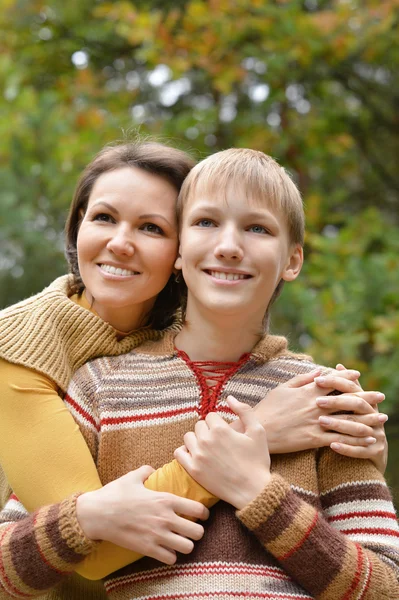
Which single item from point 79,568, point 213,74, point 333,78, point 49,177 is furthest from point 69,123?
point 79,568

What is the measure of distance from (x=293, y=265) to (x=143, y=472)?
24.3 inches

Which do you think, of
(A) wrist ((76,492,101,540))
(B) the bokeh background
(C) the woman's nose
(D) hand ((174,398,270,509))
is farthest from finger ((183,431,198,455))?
(B) the bokeh background

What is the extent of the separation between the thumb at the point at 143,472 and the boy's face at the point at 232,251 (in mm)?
356

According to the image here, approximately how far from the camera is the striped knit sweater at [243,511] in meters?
1.36

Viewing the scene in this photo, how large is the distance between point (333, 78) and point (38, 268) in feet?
6.36

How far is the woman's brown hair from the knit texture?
0.13 metres

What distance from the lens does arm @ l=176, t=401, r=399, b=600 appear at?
1.36 metres

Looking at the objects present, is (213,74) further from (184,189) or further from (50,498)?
(50,498)

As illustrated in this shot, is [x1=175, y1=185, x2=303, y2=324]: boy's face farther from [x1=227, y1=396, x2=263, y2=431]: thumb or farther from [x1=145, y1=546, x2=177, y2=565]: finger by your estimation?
[x1=145, y1=546, x2=177, y2=565]: finger

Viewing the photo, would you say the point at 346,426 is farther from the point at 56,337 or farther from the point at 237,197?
the point at 56,337

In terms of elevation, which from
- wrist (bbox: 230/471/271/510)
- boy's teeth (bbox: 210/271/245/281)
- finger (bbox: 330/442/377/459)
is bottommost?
→ wrist (bbox: 230/471/271/510)

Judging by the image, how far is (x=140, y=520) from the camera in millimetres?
1348

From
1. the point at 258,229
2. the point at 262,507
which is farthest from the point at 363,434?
the point at 258,229

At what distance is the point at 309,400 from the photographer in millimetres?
1522
